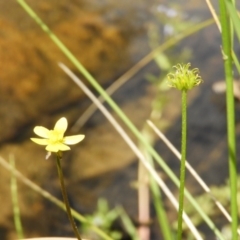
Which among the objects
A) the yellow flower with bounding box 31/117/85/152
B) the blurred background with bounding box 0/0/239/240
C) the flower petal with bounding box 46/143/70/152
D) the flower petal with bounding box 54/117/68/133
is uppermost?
the blurred background with bounding box 0/0/239/240

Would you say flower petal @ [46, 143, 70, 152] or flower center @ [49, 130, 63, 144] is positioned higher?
flower center @ [49, 130, 63, 144]

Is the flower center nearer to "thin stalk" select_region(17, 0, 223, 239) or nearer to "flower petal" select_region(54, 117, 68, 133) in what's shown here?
"flower petal" select_region(54, 117, 68, 133)

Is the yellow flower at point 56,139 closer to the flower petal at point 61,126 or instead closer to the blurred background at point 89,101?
the flower petal at point 61,126

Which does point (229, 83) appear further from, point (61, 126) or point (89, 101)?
point (89, 101)

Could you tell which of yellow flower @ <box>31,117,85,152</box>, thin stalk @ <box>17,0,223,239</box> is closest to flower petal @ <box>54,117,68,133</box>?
yellow flower @ <box>31,117,85,152</box>

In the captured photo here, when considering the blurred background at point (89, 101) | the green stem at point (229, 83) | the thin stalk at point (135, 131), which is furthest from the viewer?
the blurred background at point (89, 101)

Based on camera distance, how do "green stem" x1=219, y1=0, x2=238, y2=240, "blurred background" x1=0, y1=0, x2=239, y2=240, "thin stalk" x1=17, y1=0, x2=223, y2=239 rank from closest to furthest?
"green stem" x1=219, y1=0, x2=238, y2=240 → "thin stalk" x1=17, y1=0, x2=223, y2=239 → "blurred background" x1=0, y1=0, x2=239, y2=240

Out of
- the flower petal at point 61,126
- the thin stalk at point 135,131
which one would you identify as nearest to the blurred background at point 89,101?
the thin stalk at point 135,131

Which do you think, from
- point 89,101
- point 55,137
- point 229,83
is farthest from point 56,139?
point 89,101
